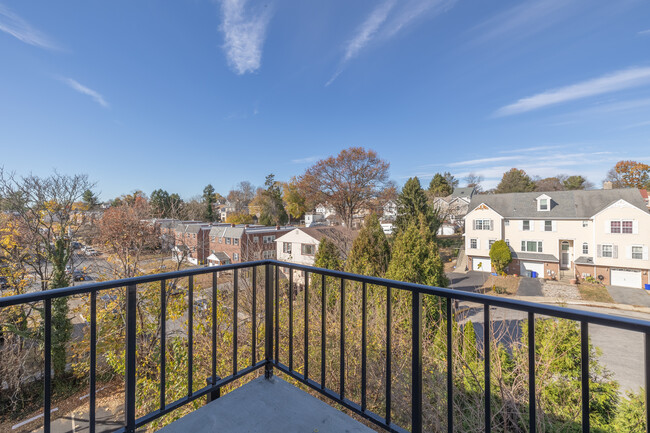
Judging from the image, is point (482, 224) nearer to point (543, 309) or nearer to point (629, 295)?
point (629, 295)

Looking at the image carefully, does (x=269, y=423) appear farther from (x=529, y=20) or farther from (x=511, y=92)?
(x=511, y=92)

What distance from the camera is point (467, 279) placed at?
17641 millimetres

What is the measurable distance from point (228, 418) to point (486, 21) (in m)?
11.2

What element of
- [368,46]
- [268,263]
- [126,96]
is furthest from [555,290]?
[126,96]

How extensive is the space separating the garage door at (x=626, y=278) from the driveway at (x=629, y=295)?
41 centimetres

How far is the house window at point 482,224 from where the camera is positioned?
63.7 ft

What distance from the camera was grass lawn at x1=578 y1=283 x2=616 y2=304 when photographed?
13.5 m

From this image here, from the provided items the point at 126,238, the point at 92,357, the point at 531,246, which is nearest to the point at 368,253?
the point at 126,238

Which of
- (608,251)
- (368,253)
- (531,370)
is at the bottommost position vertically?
(608,251)

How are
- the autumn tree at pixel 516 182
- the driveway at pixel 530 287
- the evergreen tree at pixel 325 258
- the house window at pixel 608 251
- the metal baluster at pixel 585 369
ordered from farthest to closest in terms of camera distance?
the autumn tree at pixel 516 182 → the house window at pixel 608 251 → the driveway at pixel 530 287 → the evergreen tree at pixel 325 258 → the metal baluster at pixel 585 369

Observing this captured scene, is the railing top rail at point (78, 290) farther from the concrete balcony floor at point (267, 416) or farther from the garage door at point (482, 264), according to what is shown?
the garage door at point (482, 264)

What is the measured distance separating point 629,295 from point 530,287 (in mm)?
4326

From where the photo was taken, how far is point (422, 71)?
11734 mm

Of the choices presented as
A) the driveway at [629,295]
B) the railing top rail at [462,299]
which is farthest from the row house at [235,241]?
the driveway at [629,295]
